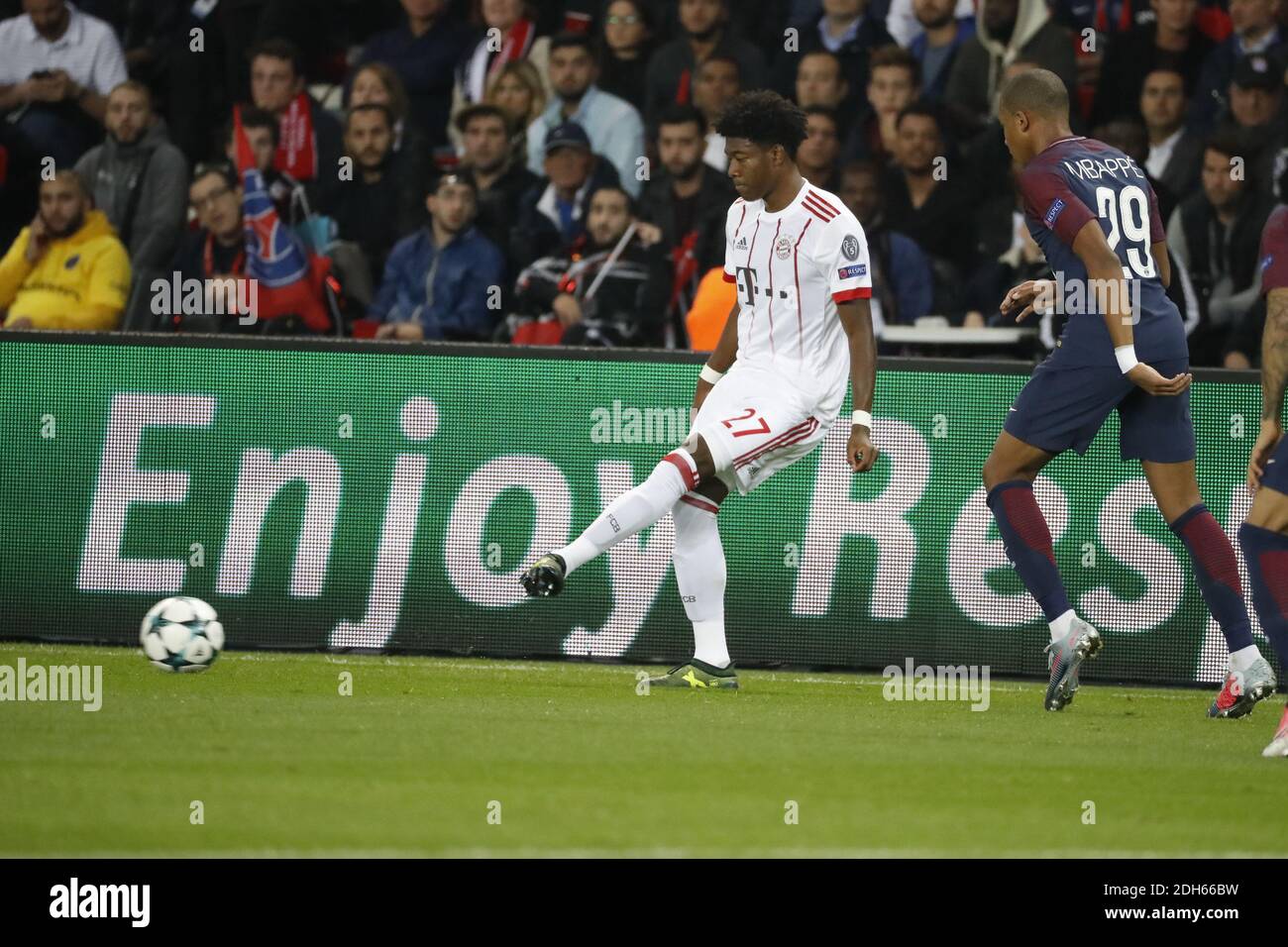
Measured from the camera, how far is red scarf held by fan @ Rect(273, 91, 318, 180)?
13.8 m

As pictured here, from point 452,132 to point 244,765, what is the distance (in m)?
8.50

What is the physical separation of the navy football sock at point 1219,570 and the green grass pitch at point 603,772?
41 cm

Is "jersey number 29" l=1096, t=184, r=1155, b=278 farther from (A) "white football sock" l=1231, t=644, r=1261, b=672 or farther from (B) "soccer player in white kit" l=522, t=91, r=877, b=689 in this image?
(A) "white football sock" l=1231, t=644, r=1261, b=672

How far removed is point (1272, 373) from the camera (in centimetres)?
806

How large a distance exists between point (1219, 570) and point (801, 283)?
2.14 m

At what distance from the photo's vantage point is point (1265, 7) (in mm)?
13008

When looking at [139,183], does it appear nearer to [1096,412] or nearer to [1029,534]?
[1029,534]

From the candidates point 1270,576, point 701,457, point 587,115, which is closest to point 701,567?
point 701,457

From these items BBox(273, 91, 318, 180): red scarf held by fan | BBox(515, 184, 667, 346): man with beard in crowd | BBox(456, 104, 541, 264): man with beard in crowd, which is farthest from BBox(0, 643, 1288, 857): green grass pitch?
BBox(273, 91, 318, 180): red scarf held by fan

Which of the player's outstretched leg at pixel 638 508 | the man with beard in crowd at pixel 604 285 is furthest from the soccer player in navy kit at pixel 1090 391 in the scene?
the man with beard in crowd at pixel 604 285

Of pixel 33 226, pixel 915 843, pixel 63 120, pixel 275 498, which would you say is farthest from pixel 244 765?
pixel 63 120

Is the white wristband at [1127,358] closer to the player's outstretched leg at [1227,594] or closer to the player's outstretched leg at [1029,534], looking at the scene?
the player's outstretched leg at [1029,534]

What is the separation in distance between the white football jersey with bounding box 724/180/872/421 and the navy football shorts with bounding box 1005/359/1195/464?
88 cm

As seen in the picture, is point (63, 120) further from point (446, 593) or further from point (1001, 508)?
point (1001, 508)
